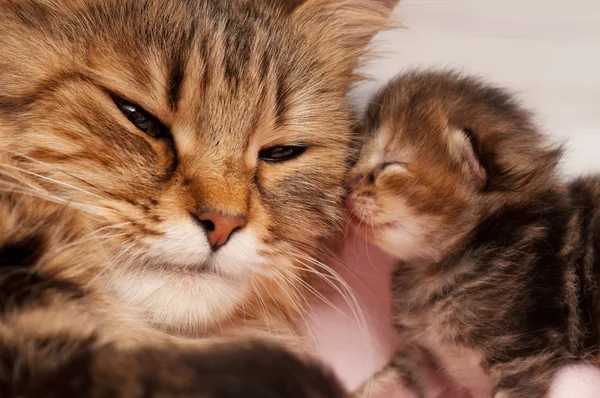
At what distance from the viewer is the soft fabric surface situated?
1608 mm

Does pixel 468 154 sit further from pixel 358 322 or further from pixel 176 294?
pixel 176 294

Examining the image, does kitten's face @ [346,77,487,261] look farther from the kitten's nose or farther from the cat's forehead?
the kitten's nose

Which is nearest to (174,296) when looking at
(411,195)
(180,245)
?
(180,245)

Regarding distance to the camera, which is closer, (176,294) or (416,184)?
(176,294)

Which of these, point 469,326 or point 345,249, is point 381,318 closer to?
point 345,249

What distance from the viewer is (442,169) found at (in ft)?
4.15

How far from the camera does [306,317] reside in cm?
145

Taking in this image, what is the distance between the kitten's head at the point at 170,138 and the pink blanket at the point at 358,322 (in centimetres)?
25

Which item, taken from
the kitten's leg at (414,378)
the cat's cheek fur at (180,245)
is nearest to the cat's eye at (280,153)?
the cat's cheek fur at (180,245)

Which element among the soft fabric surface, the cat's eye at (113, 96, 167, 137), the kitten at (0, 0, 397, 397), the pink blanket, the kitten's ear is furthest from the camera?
the soft fabric surface

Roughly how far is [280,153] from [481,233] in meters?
0.42

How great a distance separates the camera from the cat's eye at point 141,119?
1.12 m

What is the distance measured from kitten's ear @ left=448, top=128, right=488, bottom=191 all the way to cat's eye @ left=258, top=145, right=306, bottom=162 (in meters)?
0.30

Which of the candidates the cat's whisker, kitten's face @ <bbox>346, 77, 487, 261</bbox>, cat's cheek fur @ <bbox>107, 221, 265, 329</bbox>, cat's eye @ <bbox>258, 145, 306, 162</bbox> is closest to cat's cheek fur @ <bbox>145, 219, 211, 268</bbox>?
cat's cheek fur @ <bbox>107, 221, 265, 329</bbox>
